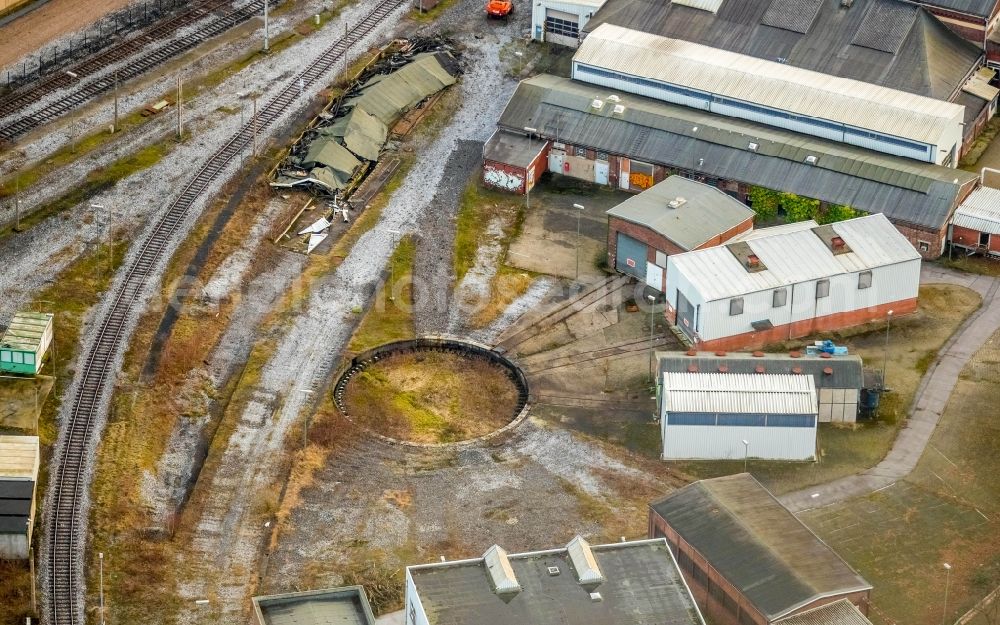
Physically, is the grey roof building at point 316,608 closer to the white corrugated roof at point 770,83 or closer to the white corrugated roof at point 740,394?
the white corrugated roof at point 740,394

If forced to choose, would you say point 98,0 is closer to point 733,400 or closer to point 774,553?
point 733,400

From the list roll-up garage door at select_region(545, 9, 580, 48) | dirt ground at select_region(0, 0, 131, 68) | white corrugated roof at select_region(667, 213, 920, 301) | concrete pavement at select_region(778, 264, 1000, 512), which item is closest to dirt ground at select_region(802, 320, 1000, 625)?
concrete pavement at select_region(778, 264, 1000, 512)

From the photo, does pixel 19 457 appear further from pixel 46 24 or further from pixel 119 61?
pixel 46 24

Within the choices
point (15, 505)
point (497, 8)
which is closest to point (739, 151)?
point (497, 8)

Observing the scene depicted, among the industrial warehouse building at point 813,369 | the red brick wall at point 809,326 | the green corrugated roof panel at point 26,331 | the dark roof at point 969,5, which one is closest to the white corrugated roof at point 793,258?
the red brick wall at point 809,326

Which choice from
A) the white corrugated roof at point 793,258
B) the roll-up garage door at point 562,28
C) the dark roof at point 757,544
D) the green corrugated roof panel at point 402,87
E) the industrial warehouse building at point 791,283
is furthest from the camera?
the roll-up garage door at point 562,28

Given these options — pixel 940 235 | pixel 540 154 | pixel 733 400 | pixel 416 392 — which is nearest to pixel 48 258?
pixel 416 392
